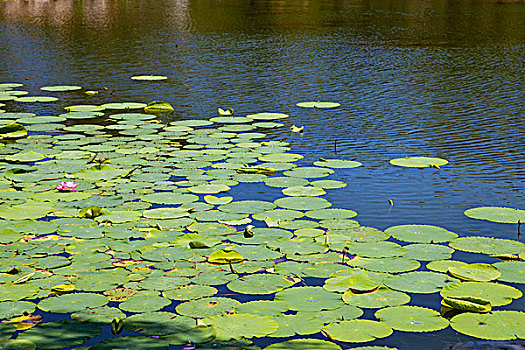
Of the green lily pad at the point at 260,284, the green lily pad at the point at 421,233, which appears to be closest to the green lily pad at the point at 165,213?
the green lily pad at the point at 260,284

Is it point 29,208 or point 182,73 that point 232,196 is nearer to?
point 29,208

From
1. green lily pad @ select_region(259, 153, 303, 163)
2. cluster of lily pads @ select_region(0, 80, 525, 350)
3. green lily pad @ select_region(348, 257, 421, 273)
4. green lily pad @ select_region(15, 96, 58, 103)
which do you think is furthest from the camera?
green lily pad @ select_region(15, 96, 58, 103)

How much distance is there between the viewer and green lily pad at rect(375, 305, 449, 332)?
3732 mm

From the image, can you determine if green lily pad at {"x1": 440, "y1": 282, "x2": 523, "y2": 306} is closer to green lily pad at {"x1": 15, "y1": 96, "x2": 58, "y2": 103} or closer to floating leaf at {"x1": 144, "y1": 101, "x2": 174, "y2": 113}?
floating leaf at {"x1": 144, "y1": 101, "x2": 174, "y2": 113}

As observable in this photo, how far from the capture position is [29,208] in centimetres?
574

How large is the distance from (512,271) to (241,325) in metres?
1.95

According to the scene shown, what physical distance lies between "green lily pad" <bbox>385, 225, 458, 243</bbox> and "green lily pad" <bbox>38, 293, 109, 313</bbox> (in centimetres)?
230

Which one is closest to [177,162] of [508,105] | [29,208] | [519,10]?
[29,208]

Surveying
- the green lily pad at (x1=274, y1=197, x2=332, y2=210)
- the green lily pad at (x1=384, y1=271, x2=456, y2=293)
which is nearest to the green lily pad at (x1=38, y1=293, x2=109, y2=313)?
the green lily pad at (x1=384, y1=271, x2=456, y2=293)

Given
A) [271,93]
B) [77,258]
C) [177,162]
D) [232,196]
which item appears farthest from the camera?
[271,93]

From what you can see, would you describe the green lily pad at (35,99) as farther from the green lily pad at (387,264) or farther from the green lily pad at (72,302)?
the green lily pad at (387,264)

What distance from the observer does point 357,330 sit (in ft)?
12.1

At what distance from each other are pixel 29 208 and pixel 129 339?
8.58 ft

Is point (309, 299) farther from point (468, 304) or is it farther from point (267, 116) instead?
point (267, 116)
